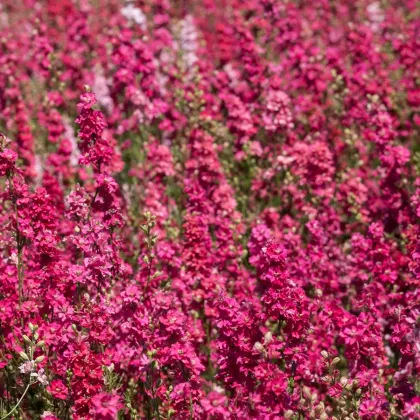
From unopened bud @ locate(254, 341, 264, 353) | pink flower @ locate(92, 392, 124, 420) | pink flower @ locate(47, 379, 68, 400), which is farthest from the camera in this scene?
Answer: pink flower @ locate(47, 379, 68, 400)

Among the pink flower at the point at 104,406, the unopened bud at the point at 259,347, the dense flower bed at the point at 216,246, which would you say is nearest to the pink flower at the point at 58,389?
the dense flower bed at the point at 216,246

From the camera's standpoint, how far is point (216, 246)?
231 inches

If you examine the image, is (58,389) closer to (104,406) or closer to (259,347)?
(104,406)

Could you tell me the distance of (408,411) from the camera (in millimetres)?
3545

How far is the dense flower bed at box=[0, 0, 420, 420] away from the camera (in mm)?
4285

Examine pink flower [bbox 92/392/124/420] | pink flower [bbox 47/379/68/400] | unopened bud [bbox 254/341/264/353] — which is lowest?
pink flower [bbox 47/379/68/400]

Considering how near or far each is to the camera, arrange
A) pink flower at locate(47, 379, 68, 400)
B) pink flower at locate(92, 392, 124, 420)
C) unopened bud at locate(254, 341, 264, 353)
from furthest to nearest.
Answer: pink flower at locate(47, 379, 68, 400) → unopened bud at locate(254, 341, 264, 353) → pink flower at locate(92, 392, 124, 420)

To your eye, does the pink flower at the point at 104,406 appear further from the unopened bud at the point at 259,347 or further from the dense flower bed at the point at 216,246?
the unopened bud at the point at 259,347

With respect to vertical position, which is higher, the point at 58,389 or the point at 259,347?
the point at 259,347

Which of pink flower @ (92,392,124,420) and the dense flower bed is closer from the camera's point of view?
pink flower @ (92,392,124,420)

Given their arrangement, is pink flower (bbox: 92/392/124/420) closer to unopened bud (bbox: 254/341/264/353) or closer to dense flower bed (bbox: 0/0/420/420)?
dense flower bed (bbox: 0/0/420/420)

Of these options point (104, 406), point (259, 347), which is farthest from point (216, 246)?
point (104, 406)

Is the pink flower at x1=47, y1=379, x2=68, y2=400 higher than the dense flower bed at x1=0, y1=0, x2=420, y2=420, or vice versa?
the dense flower bed at x1=0, y1=0, x2=420, y2=420

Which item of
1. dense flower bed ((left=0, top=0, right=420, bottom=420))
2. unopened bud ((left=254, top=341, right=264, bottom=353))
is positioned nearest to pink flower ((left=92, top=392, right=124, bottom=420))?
dense flower bed ((left=0, top=0, right=420, bottom=420))
